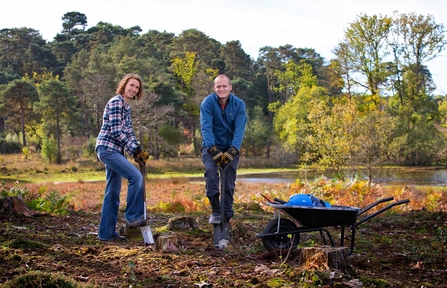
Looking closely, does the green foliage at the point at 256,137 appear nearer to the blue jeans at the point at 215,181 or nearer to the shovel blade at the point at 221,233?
the blue jeans at the point at 215,181

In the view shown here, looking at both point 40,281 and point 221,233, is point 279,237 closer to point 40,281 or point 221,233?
point 221,233

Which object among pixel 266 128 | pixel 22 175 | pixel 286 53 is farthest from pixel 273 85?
pixel 22 175

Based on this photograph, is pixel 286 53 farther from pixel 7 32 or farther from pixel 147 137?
pixel 7 32

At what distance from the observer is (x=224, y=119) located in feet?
19.6

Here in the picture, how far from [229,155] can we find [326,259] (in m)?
1.91

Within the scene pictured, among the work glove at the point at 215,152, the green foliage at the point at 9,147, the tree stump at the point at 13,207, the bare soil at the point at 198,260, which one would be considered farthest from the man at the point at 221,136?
A: the green foliage at the point at 9,147

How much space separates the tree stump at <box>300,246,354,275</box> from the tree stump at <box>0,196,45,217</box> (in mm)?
4628

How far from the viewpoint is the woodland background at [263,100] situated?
25.0m

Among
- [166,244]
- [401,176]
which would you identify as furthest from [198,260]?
[401,176]

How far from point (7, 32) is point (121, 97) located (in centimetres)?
7990

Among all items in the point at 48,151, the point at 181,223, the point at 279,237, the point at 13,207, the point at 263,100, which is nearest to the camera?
the point at 279,237

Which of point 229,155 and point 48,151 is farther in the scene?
point 48,151

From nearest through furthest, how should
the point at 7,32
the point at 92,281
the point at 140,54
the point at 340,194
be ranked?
1. the point at 92,281
2. the point at 340,194
3. the point at 140,54
4. the point at 7,32

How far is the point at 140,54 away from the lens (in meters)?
63.6
